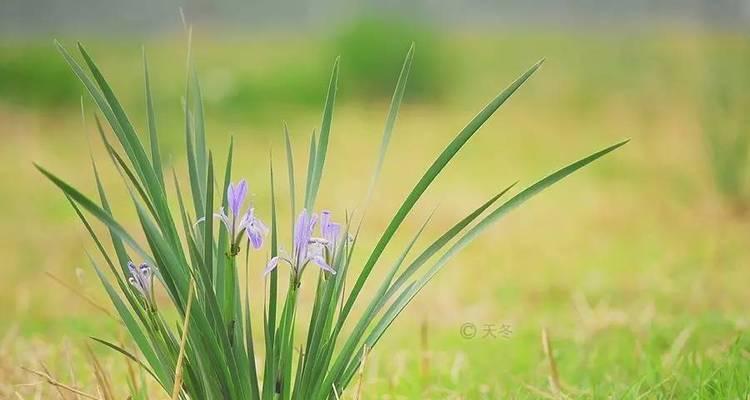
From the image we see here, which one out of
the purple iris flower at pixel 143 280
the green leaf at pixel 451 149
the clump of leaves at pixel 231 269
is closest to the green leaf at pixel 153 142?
the clump of leaves at pixel 231 269

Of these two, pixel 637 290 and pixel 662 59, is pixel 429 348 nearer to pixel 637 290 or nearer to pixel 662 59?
pixel 637 290

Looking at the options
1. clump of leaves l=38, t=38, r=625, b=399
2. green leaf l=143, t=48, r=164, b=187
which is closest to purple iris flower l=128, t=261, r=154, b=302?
clump of leaves l=38, t=38, r=625, b=399

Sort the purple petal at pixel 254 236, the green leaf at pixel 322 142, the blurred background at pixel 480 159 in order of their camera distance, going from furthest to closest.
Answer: the blurred background at pixel 480 159 → the green leaf at pixel 322 142 → the purple petal at pixel 254 236

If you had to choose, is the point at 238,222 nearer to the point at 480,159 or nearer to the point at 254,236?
the point at 254,236

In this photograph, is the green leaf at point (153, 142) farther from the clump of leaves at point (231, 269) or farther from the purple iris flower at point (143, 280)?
the purple iris flower at point (143, 280)

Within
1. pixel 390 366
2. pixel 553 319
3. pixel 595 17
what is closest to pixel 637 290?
pixel 553 319
